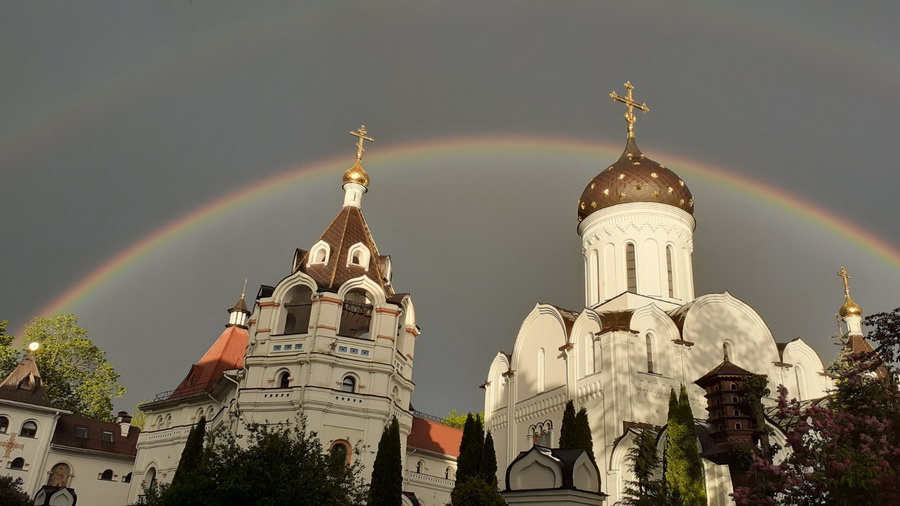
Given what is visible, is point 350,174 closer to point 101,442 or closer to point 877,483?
point 101,442

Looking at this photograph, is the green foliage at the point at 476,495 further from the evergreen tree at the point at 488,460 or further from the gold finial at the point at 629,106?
the gold finial at the point at 629,106

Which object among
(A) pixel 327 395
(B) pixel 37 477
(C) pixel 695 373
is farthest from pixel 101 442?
(C) pixel 695 373

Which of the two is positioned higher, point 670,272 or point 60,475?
point 670,272

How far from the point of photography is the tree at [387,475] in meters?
20.8

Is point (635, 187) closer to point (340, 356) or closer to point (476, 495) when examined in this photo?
point (340, 356)

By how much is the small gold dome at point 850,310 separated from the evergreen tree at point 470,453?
2451 cm

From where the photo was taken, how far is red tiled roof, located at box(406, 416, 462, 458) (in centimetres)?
3447

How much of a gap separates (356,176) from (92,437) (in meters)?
21.5

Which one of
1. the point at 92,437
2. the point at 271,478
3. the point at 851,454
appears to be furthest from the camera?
the point at 92,437

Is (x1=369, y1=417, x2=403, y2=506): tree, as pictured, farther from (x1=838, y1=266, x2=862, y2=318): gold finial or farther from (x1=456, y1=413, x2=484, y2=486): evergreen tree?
(x1=838, y1=266, x2=862, y2=318): gold finial

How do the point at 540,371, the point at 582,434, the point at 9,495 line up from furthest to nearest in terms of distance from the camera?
1. the point at 540,371
2. the point at 9,495
3. the point at 582,434

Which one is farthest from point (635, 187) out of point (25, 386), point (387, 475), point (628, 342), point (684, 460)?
point (25, 386)

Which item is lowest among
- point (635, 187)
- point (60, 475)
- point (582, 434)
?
point (60, 475)

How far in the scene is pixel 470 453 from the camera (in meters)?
21.2
